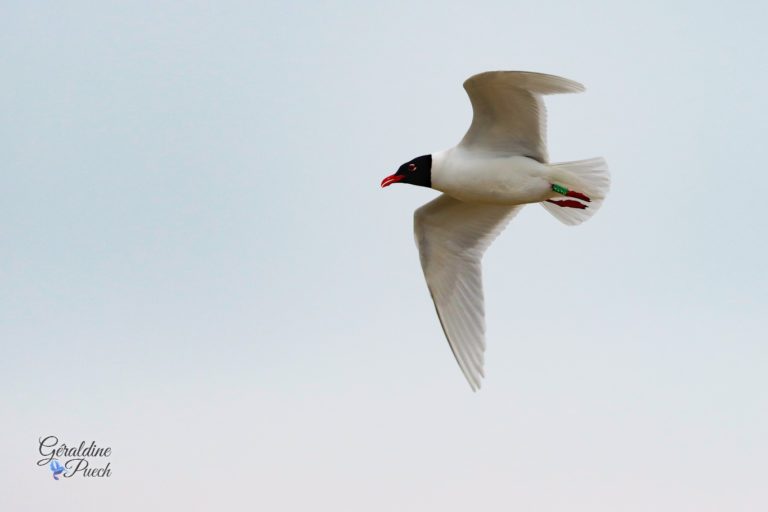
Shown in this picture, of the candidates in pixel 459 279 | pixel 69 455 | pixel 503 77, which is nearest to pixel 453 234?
pixel 459 279

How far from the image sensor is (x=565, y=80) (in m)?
9.97

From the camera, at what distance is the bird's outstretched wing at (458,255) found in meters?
11.7

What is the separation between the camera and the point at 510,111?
10633mm

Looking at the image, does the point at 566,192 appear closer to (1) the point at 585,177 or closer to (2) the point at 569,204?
(1) the point at 585,177

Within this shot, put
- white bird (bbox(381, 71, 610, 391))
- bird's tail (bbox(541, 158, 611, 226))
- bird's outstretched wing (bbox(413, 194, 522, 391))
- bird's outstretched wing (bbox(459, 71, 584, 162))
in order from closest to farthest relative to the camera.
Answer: bird's outstretched wing (bbox(459, 71, 584, 162)) < white bird (bbox(381, 71, 610, 391)) < bird's tail (bbox(541, 158, 611, 226)) < bird's outstretched wing (bbox(413, 194, 522, 391))

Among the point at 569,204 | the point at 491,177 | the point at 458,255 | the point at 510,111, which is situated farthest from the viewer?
the point at 458,255

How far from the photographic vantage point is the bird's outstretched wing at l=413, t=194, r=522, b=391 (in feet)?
38.2

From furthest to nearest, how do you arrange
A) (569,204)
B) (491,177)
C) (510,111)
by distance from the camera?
(569,204) → (491,177) → (510,111)

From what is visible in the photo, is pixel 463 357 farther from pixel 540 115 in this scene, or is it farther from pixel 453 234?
pixel 540 115

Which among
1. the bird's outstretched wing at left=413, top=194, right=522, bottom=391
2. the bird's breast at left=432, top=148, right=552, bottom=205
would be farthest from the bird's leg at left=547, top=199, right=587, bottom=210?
the bird's outstretched wing at left=413, top=194, right=522, bottom=391

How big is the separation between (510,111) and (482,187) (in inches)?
25.9

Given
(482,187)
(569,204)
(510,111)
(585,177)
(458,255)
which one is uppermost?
(510,111)

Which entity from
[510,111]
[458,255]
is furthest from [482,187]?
[458,255]

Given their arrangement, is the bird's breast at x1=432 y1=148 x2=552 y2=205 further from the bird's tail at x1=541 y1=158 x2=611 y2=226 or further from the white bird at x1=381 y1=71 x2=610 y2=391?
the bird's tail at x1=541 y1=158 x2=611 y2=226
